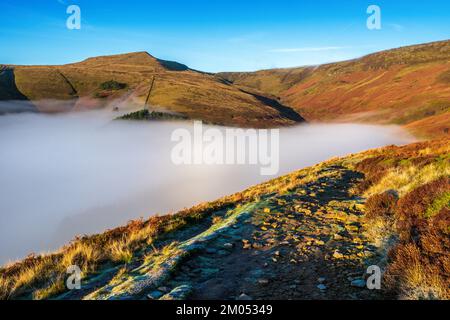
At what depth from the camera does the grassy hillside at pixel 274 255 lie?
7266 millimetres

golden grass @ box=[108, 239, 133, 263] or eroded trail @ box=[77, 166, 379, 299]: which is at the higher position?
eroded trail @ box=[77, 166, 379, 299]

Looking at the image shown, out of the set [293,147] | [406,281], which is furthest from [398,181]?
[293,147]

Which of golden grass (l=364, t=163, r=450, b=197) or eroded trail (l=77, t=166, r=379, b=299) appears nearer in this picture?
eroded trail (l=77, t=166, r=379, b=299)

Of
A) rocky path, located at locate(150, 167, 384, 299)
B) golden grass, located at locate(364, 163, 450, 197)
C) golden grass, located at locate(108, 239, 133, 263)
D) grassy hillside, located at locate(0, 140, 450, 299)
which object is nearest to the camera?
grassy hillside, located at locate(0, 140, 450, 299)

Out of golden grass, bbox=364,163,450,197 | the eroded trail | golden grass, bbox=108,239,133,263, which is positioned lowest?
golden grass, bbox=108,239,133,263

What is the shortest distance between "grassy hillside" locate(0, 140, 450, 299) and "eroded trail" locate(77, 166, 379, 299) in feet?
0.09

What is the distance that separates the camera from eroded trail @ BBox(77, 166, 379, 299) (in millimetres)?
7406

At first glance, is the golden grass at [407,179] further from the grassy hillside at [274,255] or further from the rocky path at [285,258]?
the rocky path at [285,258]

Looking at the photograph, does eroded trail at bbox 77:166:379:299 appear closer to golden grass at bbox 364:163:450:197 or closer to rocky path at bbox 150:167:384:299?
rocky path at bbox 150:167:384:299

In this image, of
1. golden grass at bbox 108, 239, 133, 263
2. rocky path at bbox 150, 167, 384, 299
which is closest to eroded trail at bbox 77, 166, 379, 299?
rocky path at bbox 150, 167, 384, 299

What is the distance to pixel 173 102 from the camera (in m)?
182

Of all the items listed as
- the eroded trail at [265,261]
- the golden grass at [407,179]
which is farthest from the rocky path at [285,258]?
the golden grass at [407,179]
